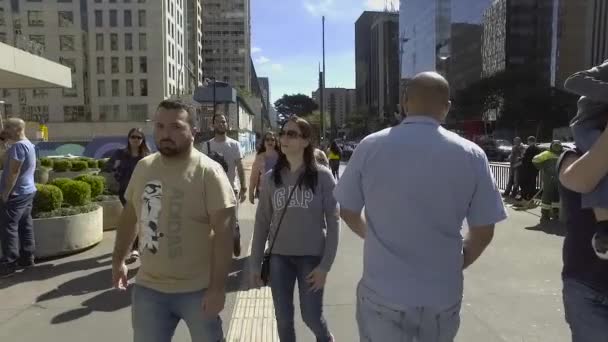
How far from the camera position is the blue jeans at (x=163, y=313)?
2.51 m

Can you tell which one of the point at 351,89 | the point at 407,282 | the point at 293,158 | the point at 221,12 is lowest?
the point at 407,282

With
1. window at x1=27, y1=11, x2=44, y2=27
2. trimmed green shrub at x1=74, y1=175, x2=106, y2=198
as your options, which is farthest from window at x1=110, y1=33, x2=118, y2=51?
trimmed green shrub at x1=74, y1=175, x2=106, y2=198

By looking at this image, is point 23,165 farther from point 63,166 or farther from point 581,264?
point 63,166

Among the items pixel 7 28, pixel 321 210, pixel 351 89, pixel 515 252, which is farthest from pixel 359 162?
pixel 351 89

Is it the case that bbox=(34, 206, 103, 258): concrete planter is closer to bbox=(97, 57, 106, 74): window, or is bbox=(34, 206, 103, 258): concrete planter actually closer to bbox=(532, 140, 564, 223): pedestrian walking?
bbox=(532, 140, 564, 223): pedestrian walking

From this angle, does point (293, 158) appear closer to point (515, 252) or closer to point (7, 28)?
point (515, 252)

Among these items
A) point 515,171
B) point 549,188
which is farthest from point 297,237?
point 515,171

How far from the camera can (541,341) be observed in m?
3.85

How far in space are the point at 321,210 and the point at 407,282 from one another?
133 centimetres

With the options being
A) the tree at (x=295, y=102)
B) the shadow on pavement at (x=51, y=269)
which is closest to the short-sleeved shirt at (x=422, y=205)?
the shadow on pavement at (x=51, y=269)

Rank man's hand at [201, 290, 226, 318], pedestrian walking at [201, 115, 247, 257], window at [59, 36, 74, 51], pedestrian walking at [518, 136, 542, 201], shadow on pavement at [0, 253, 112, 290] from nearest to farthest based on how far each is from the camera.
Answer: man's hand at [201, 290, 226, 318]
shadow on pavement at [0, 253, 112, 290]
pedestrian walking at [201, 115, 247, 257]
pedestrian walking at [518, 136, 542, 201]
window at [59, 36, 74, 51]

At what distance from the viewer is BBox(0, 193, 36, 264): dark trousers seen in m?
5.67

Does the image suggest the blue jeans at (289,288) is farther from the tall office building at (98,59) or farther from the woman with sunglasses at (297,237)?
the tall office building at (98,59)

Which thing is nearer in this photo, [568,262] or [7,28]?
[568,262]
